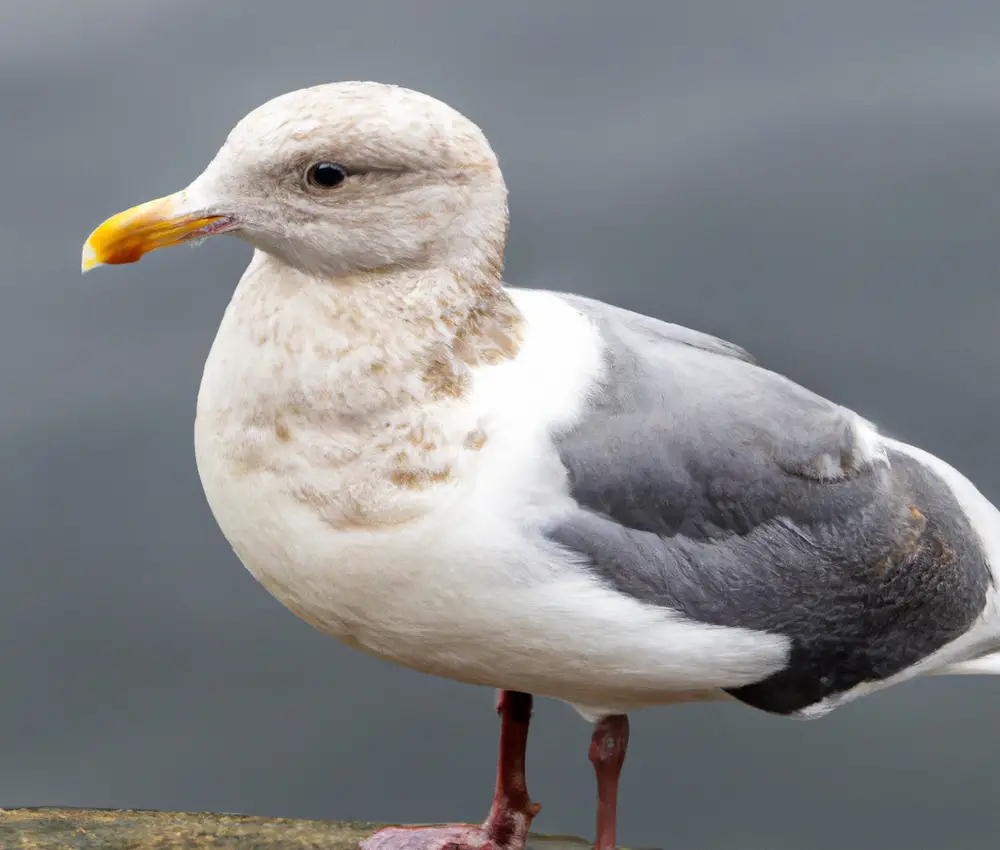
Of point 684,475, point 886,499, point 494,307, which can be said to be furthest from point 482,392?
point 886,499

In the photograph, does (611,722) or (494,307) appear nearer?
(494,307)

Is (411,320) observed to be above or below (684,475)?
above

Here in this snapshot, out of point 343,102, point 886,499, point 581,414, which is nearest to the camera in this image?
point 343,102

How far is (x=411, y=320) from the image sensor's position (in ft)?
7.52

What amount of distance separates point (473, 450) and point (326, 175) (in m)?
0.38

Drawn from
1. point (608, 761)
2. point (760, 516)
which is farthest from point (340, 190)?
point (608, 761)

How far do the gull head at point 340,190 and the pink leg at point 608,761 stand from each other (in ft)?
2.76

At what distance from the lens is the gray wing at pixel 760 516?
2.38 metres

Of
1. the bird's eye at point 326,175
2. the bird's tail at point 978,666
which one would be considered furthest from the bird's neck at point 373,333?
the bird's tail at point 978,666

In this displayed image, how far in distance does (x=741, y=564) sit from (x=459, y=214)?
2.01 ft

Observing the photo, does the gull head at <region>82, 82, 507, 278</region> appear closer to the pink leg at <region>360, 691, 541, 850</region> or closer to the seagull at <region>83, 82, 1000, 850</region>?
the seagull at <region>83, 82, 1000, 850</region>

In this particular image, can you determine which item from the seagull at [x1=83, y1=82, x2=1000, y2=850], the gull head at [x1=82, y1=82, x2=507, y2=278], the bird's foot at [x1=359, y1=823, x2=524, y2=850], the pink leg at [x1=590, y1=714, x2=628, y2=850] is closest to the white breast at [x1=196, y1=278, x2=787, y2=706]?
the seagull at [x1=83, y1=82, x2=1000, y2=850]

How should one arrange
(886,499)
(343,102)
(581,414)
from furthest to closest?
1. (886,499)
2. (581,414)
3. (343,102)

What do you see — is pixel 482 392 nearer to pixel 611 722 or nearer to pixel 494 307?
pixel 494 307
